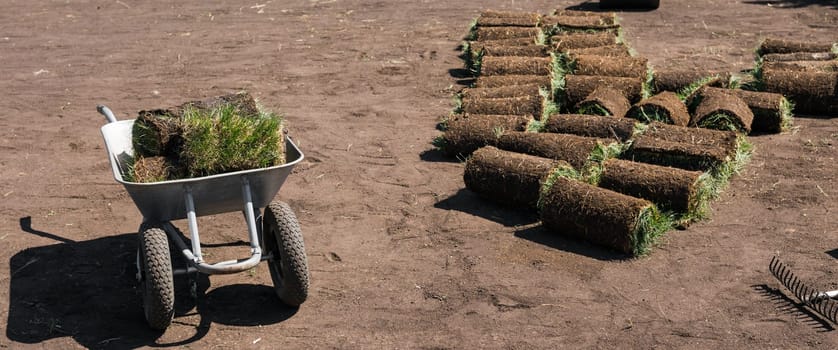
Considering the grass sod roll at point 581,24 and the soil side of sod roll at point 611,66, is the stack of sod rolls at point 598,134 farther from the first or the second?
the grass sod roll at point 581,24

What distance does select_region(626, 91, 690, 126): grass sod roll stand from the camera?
34.7 feet

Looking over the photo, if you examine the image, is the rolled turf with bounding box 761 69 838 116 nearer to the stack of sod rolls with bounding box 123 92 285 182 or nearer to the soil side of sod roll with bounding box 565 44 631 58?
the soil side of sod roll with bounding box 565 44 631 58

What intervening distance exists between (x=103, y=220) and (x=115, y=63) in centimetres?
640

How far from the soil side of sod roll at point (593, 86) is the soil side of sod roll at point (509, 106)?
2.34ft

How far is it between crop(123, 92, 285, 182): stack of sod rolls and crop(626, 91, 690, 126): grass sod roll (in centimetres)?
495

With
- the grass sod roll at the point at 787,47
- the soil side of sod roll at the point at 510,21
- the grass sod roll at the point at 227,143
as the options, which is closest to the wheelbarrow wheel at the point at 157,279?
the grass sod roll at the point at 227,143

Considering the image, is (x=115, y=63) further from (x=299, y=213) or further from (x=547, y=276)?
(x=547, y=276)

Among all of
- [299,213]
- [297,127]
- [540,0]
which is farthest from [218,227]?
[540,0]

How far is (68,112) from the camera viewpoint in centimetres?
1202

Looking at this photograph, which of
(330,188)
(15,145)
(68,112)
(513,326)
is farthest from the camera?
(68,112)

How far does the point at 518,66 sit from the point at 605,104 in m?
1.96

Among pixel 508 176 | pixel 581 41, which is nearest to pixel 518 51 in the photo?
pixel 581 41

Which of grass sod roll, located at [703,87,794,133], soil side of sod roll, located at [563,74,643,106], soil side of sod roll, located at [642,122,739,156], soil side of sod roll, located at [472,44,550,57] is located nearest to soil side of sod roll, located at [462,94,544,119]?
soil side of sod roll, located at [563,74,643,106]

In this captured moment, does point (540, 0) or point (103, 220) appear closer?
point (103, 220)
